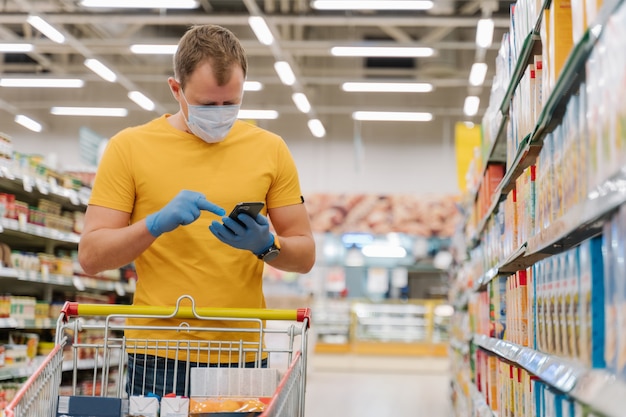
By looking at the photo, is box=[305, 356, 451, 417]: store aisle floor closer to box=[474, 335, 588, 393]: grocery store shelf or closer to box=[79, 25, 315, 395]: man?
box=[474, 335, 588, 393]: grocery store shelf

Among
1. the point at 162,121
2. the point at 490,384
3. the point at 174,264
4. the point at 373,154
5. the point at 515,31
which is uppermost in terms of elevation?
the point at 373,154

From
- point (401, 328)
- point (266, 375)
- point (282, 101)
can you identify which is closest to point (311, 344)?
point (401, 328)

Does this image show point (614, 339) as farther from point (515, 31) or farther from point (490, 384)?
point (490, 384)

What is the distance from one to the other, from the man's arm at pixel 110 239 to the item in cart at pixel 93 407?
1.45 ft

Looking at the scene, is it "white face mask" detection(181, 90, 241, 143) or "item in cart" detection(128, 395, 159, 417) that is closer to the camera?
"item in cart" detection(128, 395, 159, 417)

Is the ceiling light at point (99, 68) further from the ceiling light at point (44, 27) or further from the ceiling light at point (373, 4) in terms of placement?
the ceiling light at point (373, 4)

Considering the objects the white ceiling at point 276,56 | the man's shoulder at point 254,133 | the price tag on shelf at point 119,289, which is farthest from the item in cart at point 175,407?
the white ceiling at point 276,56

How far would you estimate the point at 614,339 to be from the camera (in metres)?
1.44

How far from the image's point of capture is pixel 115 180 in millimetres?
2422

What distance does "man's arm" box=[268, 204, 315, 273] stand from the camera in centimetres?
254

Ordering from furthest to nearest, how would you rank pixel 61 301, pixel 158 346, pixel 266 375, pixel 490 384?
pixel 61 301
pixel 490 384
pixel 158 346
pixel 266 375

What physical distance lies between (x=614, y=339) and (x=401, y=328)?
14952mm

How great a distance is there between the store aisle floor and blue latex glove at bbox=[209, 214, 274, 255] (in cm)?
581

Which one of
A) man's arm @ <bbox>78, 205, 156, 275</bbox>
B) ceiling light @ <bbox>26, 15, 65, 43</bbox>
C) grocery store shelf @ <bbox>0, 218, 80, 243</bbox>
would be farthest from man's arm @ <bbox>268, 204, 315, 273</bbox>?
ceiling light @ <bbox>26, 15, 65, 43</bbox>
